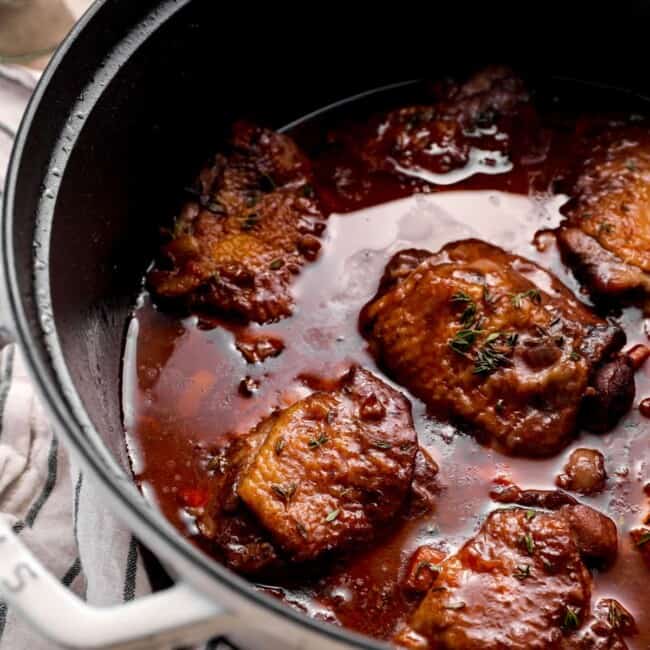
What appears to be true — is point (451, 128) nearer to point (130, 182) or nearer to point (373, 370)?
point (373, 370)

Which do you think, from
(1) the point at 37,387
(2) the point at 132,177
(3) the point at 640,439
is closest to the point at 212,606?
(1) the point at 37,387

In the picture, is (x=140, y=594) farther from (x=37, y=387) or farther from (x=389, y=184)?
(x=389, y=184)

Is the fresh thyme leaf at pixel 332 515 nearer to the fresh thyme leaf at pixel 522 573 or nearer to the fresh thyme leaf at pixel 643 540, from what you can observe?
the fresh thyme leaf at pixel 522 573

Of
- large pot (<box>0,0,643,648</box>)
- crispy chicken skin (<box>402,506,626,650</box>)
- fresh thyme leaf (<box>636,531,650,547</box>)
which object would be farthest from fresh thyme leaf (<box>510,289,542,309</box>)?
large pot (<box>0,0,643,648</box>)

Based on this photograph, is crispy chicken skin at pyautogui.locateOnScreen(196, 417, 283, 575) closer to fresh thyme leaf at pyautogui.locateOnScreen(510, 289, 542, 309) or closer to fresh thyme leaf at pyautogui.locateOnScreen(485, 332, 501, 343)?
fresh thyme leaf at pyautogui.locateOnScreen(485, 332, 501, 343)

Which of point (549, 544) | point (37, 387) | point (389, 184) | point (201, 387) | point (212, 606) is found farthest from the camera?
point (389, 184)

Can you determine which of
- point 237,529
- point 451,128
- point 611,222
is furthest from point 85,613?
point 451,128
